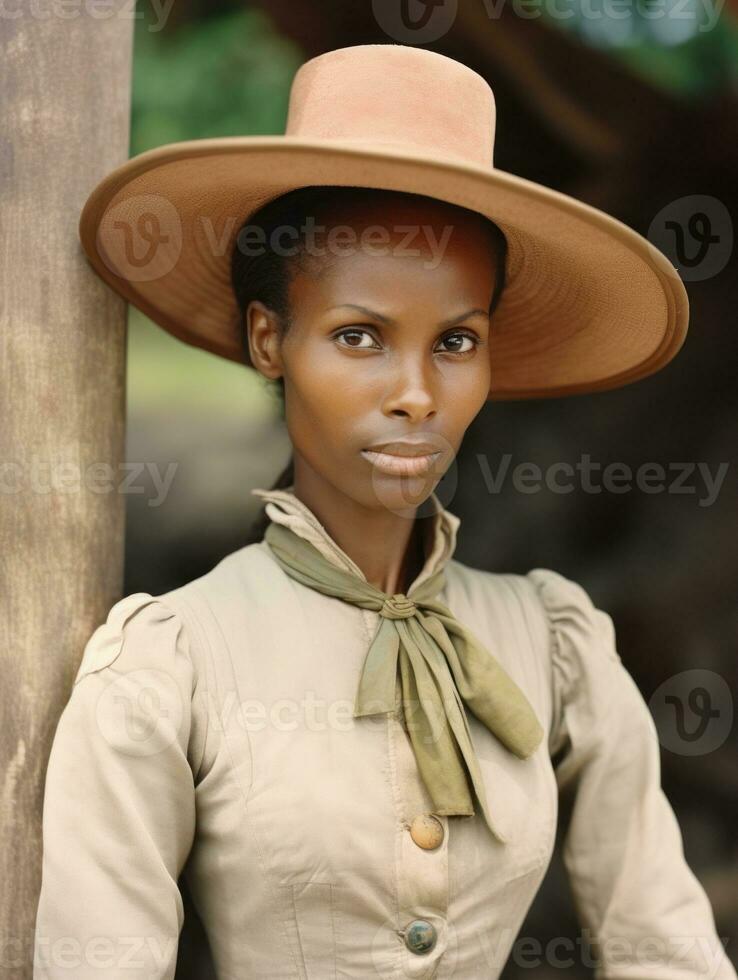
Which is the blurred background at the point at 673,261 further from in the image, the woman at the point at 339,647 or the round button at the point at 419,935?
the round button at the point at 419,935

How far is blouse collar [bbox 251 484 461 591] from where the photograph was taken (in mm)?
1608

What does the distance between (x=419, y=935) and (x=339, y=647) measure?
371mm

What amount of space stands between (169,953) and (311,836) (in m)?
→ 0.22

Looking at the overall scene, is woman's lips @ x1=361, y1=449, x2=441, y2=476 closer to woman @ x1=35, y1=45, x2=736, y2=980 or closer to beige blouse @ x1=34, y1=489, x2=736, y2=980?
woman @ x1=35, y1=45, x2=736, y2=980

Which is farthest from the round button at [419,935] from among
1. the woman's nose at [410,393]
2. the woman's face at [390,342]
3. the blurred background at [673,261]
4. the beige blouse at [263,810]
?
the blurred background at [673,261]

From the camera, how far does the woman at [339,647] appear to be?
1400 millimetres

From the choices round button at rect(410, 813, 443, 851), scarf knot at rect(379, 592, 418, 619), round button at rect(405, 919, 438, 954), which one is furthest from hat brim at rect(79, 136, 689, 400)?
round button at rect(405, 919, 438, 954)

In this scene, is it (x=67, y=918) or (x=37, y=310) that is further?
(x=37, y=310)

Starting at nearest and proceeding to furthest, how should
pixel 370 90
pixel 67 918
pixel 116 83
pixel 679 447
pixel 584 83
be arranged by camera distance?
pixel 67 918 < pixel 370 90 < pixel 116 83 < pixel 584 83 < pixel 679 447

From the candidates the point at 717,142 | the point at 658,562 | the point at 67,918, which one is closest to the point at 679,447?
the point at 658,562

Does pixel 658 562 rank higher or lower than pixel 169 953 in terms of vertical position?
higher

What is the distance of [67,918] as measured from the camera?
1373 millimetres

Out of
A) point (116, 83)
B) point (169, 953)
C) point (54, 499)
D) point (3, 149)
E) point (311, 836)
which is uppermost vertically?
point (116, 83)

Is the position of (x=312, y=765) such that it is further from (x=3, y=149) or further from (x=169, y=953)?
(x=3, y=149)
